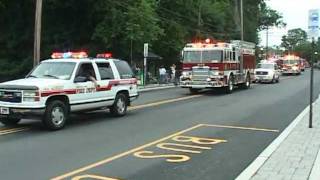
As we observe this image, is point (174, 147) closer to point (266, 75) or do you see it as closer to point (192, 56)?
point (192, 56)

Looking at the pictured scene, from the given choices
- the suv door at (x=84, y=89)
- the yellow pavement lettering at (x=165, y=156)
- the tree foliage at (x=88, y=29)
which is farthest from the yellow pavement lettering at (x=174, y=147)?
the tree foliage at (x=88, y=29)

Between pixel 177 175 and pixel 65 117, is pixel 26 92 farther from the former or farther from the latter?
pixel 177 175

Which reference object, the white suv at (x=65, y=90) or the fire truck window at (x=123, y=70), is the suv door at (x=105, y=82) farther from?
the fire truck window at (x=123, y=70)

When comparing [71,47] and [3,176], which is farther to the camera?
[71,47]

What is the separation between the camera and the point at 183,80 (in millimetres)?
31297

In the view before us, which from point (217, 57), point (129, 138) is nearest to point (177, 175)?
point (129, 138)

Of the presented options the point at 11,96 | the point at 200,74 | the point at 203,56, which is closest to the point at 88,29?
the point at 203,56

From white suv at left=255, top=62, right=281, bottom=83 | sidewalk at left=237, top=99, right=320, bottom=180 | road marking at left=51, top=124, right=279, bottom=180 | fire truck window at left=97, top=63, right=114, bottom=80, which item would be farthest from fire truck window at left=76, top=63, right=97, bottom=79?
white suv at left=255, top=62, right=281, bottom=83

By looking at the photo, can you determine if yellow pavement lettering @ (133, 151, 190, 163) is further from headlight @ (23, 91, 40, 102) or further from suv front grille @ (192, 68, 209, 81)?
suv front grille @ (192, 68, 209, 81)

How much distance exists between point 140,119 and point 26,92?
4.25 meters

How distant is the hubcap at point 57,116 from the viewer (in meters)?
14.6

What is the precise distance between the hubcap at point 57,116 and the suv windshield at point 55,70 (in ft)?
3.33

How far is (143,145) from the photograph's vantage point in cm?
1230

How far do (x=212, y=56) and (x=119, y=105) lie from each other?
13.6m
